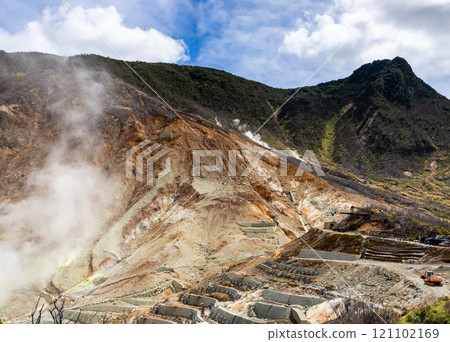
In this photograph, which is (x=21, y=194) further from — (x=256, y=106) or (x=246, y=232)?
(x=256, y=106)

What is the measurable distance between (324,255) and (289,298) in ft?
35.7

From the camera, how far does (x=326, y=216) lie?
50562mm

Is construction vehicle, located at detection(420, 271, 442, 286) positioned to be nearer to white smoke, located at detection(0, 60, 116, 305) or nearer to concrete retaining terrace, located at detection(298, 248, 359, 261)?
concrete retaining terrace, located at detection(298, 248, 359, 261)

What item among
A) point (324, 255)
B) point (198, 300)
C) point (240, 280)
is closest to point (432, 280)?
point (324, 255)

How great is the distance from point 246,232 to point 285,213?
362 inches

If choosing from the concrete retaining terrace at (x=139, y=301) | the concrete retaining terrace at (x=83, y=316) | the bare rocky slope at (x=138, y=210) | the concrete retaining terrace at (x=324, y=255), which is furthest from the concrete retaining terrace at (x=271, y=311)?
the concrete retaining terrace at (x=324, y=255)

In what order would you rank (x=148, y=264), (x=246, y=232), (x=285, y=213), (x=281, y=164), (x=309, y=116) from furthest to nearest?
(x=309, y=116)
(x=281, y=164)
(x=285, y=213)
(x=246, y=232)
(x=148, y=264)

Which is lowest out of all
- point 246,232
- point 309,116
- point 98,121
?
point 246,232

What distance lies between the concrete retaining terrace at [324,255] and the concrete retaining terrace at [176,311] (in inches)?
491

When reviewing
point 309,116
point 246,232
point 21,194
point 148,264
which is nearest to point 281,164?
point 246,232

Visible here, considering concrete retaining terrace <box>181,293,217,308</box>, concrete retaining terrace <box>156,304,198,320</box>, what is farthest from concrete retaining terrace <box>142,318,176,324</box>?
concrete retaining terrace <box>181,293,217,308</box>

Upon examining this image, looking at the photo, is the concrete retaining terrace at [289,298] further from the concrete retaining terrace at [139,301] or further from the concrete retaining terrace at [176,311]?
the concrete retaining terrace at [139,301]

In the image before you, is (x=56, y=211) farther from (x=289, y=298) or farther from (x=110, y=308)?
(x=289, y=298)

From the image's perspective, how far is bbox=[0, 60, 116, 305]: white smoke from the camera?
1438 inches
